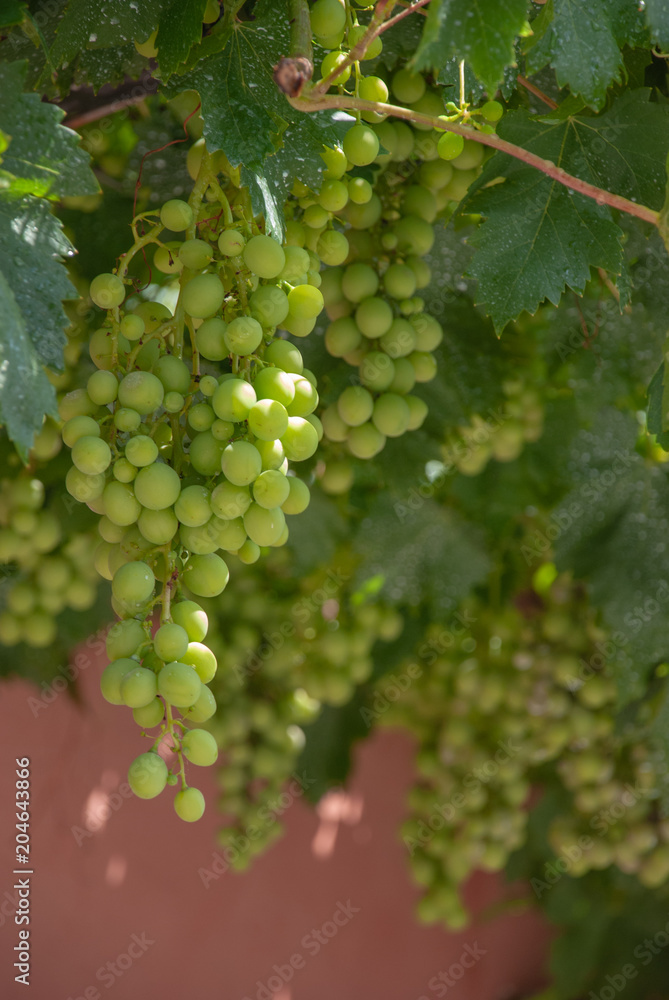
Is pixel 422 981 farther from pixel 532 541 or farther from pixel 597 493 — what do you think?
pixel 597 493

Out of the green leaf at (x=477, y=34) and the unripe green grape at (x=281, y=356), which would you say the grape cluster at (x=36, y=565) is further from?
the green leaf at (x=477, y=34)

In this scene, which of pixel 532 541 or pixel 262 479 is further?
pixel 532 541

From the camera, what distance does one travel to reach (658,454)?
101 cm

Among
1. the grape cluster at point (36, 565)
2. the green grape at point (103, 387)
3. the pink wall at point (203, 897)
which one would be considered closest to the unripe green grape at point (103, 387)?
the green grape at point (103, 387)

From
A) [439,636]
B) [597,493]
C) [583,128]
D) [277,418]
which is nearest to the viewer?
[277,418]

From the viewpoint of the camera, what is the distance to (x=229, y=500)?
0.43 metres

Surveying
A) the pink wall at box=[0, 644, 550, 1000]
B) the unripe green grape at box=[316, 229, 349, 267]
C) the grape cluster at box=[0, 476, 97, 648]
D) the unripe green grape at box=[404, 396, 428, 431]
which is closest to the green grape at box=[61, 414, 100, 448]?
the unripe green grape at box=[316, 229, 349, 267]

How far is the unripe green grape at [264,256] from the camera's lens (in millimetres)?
455

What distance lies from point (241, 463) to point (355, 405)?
0.85 ft

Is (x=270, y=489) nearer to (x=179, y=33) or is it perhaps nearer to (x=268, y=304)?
(x=268, y=304)

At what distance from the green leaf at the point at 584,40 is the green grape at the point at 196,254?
0.77 ft

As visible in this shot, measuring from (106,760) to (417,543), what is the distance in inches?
25.3

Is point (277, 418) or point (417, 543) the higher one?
point (277, 418)

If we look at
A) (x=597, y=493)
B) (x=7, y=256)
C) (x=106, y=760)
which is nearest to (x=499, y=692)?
(x=597, y=493)
